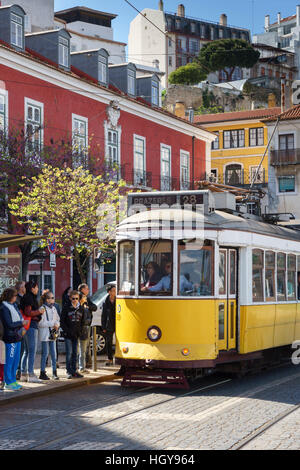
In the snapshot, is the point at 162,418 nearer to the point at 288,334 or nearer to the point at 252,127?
the point at 288,334

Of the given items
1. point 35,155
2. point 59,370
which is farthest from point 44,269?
point 59,370

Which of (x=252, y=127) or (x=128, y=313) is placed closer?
(x=128, y=313)

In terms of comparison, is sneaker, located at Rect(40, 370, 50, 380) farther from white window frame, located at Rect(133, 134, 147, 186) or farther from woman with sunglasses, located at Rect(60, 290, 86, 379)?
white window frame, located at Rect(133, 134, 147, 186)

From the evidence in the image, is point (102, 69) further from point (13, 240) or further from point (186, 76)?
point (186, 76)

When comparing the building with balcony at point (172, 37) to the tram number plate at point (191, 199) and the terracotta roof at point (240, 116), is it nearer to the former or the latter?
the terracotta roof at point (240, 116)

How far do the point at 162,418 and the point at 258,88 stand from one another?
271ft

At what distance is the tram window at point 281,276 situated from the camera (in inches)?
606

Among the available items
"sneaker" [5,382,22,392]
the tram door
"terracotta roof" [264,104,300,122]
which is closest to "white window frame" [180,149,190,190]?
"terracotta roof" [264,104,300,122]

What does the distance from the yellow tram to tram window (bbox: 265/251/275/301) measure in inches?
14.8

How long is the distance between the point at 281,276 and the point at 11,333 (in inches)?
228

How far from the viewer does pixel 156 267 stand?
42.4 ft

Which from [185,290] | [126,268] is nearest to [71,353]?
[126,268]

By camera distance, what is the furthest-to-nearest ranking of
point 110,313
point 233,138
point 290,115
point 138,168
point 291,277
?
point 233,138
point 290,115
point 138,168
point 291,277
point 110,313
